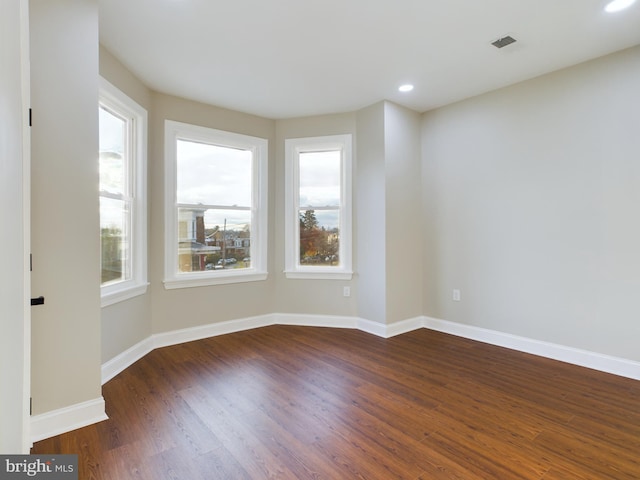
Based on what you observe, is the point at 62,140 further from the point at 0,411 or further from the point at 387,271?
the point at 387,271

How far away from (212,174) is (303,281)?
174 centimetres

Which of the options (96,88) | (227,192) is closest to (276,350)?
(227,192)

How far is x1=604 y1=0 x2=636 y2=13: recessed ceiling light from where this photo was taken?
7.14 ft

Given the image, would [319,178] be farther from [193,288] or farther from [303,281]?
[193,288]

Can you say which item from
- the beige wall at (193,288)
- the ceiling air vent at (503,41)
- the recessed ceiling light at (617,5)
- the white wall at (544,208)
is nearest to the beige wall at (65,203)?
the beige wall at (193,288)

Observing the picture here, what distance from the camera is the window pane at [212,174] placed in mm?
3734

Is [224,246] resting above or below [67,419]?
above

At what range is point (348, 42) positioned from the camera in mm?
2629

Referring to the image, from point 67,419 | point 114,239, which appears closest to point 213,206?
point 114,239

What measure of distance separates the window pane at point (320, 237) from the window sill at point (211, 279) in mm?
639

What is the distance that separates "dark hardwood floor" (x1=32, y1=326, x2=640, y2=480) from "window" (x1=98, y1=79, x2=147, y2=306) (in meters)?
0.80

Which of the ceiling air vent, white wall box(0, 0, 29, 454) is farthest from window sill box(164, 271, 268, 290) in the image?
the ceiling air vent

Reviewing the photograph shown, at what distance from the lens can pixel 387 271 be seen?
383 centimetres
